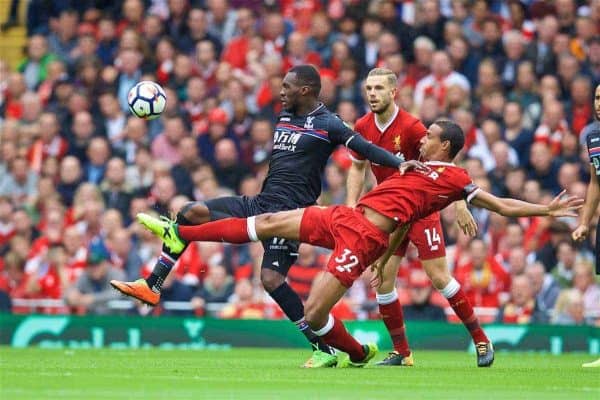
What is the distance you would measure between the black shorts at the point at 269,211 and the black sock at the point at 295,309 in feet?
0.55

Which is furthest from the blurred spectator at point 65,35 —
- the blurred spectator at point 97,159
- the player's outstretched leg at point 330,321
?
the player's outstretched leg at point 330,321

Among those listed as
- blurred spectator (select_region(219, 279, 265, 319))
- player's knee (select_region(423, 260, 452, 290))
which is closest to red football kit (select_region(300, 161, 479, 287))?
player's knee (select_region(423, 260, 452, 290))

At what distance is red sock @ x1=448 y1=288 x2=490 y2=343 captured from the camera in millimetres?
13859

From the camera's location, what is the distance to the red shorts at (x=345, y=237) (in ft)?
41.4

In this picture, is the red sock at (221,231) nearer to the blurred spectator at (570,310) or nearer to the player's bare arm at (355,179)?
the player's bare arm at (355,179)

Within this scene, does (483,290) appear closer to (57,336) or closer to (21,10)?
(57,336)

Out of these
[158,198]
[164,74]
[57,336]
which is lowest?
[57,336]

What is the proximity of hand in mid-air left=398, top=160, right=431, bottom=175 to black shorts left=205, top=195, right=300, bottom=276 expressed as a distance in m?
1.37

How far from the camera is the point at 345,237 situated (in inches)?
500

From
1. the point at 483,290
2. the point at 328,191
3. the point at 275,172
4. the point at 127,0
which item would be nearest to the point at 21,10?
the point at 127,0

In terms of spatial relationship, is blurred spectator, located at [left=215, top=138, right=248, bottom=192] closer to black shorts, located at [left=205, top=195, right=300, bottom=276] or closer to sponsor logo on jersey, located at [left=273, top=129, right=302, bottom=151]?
sponsor logo on jersey, located at [left=273, top=129, right=302, bottom=151]

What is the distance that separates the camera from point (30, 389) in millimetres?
10492

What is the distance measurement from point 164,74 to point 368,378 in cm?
1212

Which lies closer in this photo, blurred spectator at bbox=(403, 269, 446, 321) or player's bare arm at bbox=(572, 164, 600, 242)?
player's bare arm at bbox=(572, 164, 600, 242)
